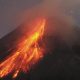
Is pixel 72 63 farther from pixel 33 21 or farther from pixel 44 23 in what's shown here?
pixel 33 21

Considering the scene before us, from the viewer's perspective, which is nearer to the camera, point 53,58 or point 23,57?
point 53,58

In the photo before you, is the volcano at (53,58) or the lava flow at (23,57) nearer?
the volcano at (53,58)

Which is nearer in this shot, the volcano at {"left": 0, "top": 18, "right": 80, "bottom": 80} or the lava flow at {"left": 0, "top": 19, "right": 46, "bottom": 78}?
the volcano at {"left": 0, "top": 18, "right": 80, "bottom": 80}

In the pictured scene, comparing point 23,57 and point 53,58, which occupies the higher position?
point 23,57
